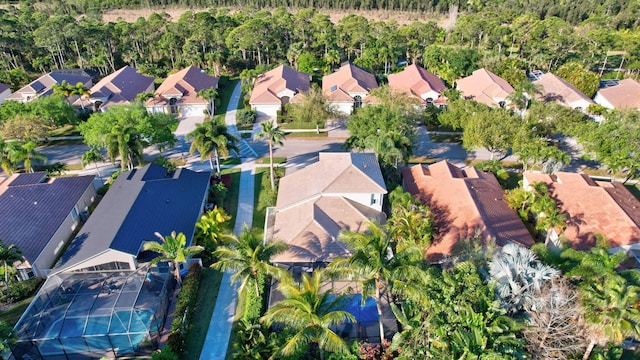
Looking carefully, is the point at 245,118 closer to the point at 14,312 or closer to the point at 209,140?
the point at 209,140

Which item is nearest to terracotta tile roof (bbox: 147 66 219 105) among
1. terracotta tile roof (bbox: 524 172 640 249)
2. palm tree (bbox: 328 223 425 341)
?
palm tree (bbox: 328 223 425 341)

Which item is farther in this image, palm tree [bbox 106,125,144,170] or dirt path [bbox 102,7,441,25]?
dirt path [bbox 102,7,441,25]

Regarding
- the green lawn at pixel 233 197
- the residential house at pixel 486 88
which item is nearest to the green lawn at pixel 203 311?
the green lawn at pixel 233 197

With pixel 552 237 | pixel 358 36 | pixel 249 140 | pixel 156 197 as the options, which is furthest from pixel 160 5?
pixel 552 237

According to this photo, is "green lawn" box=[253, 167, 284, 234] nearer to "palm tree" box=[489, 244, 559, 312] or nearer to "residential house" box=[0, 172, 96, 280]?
"residential house" box=[0, 172, 96, 280]

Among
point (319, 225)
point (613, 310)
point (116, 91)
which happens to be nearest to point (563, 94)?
point (613, 310)

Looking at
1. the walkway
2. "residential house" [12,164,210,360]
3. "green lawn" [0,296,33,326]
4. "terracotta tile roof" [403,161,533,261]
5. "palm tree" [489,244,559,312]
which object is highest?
"palm tree" [489,244,559,312]

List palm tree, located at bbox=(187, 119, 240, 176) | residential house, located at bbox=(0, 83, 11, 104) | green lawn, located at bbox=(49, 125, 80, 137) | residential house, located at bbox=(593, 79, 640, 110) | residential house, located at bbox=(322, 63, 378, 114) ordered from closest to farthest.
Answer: palm tree, located at bbox=(187, 119, 240, 176)
green lawn, located at bbox=(49, 125, 80, 137)
residential house, located at bbox=(593, 79, 640, 110)
residential house, located at bbox=(322, 63, 378, 114)
residential house, located at bbox=(0, 83, 11, 104)
